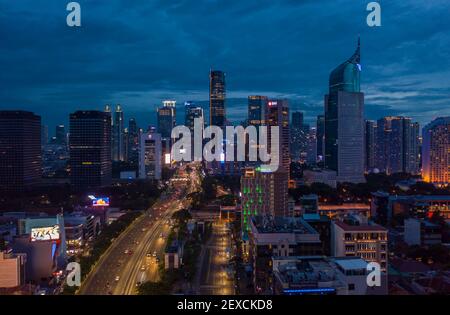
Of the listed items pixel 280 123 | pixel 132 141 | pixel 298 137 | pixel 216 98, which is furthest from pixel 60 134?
pixel 280 123

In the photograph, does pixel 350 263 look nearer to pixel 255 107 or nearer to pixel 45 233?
pixel 45 233

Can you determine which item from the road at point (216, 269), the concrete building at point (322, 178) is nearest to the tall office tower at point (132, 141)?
the concrete building at point (322, 178)

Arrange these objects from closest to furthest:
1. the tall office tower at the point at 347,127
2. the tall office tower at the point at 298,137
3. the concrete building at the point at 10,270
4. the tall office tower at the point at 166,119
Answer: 1. the concrete building at the point at 10,270
2. the tall office tower at the point at 347,127
3. the tall office tower at the point at 298,137
4. the tall office tower at the point at 166,119

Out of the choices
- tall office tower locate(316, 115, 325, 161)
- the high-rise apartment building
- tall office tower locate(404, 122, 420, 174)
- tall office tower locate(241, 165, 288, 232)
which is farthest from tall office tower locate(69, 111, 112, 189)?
tall office tower locate(404, 122, 420, 174)

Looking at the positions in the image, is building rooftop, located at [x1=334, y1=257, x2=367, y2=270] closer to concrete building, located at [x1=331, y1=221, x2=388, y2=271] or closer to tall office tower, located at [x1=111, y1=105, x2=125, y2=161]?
concrete building, located at [x1=331, y1=221, x2=388, y2=271]

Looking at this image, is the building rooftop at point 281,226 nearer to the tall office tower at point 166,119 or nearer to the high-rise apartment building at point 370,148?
the high-rise apartment building at point 370,148
